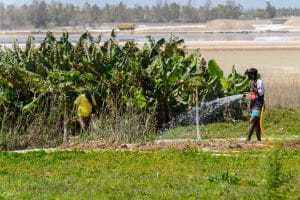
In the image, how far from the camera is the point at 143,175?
1085cm

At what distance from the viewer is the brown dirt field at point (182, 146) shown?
44.7 feet

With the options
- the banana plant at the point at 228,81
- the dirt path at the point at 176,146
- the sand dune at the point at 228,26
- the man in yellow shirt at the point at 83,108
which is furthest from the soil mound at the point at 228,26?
the dirt path at the point at 176,146

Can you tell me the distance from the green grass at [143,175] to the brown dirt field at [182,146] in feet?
2.76

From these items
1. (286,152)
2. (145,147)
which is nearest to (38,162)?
(145,147)

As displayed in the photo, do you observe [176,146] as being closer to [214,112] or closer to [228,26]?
[214,112]

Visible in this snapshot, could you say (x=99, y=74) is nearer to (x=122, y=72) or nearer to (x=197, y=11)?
(x=122, y=72)

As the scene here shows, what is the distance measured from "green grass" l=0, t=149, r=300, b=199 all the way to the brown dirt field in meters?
0.84

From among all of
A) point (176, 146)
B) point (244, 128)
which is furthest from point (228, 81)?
point (176, 146)

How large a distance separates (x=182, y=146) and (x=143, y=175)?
3.15 meters

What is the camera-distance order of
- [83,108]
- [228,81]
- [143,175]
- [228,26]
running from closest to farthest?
1. [143,175]
2. [83,108]
3. [228,81]
4. [228,26]

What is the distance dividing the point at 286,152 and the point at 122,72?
268 inches

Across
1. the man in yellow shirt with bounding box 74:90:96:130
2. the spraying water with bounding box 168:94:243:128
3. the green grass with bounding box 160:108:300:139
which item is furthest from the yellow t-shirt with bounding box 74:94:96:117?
the spraying water with bounding box 168:94:243:128

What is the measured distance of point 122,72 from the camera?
18484 millimetres

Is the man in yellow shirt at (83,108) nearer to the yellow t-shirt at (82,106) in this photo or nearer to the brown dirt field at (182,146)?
the yellow t-shirt at (82,106)
